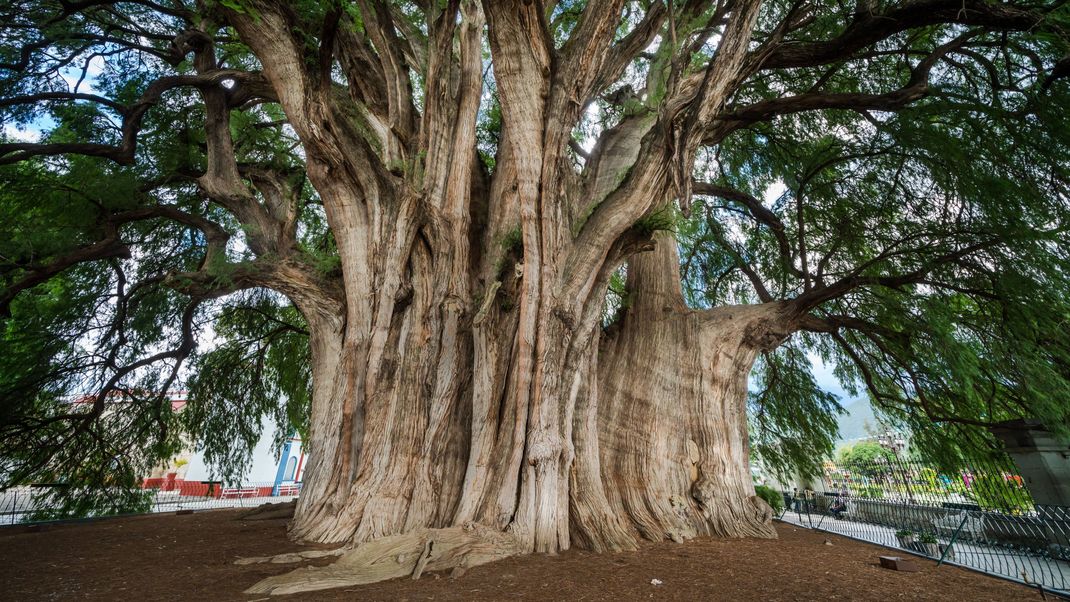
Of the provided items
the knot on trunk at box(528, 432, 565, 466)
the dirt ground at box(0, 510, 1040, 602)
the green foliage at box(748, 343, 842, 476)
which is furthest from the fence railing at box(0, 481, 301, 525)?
the green foliage at box(748, 343, 842, 476)

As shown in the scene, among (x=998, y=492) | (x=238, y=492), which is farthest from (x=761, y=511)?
(x=238, y=492)

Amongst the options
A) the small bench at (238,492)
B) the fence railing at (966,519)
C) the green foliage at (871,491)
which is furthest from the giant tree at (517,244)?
the small bench at (238,492)

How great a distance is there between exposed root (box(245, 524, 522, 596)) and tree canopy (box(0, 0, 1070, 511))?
9.26 ft

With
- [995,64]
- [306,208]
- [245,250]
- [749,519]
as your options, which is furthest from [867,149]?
[306,208]

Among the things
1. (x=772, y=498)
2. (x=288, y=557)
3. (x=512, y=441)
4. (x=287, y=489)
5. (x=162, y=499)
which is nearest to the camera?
(x=288, y=557)

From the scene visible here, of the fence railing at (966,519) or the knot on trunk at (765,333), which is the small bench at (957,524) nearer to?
the fence railing at (966,519)

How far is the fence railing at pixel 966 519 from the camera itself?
205 inches

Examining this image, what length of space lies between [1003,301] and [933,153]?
5.95 ft

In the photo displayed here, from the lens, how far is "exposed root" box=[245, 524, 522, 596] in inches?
113

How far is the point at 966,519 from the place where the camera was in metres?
4.74

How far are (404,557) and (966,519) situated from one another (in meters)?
5.61

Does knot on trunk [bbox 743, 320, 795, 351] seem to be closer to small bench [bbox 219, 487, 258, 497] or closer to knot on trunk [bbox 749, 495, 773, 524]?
knot on trunk [bbox 749, 495, 773, 524]

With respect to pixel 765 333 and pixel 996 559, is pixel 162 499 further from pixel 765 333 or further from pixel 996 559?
pixel 996 559

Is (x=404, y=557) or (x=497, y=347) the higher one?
(x=497, y=347)
